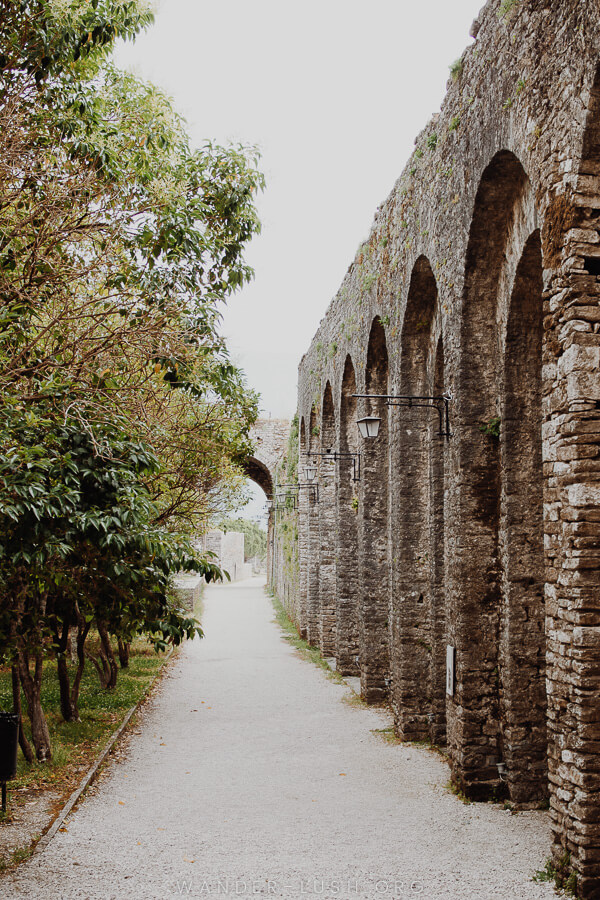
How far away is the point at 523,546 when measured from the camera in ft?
23.6

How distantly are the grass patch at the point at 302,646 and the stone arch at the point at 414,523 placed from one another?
444cm

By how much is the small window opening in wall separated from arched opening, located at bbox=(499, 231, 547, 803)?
A: 5.40 ft

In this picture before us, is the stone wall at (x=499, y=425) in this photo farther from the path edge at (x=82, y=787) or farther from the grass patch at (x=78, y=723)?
the grass patch at (x=78, y=723)

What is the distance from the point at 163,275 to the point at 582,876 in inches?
256

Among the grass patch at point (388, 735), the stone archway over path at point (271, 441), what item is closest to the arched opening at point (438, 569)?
the grass patch at point (388, 735)

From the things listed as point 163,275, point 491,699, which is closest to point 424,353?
point 163,275

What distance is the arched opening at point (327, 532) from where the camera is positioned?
56.1 feet

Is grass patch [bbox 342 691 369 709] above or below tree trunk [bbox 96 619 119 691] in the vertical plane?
below

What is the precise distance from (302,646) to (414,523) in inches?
400

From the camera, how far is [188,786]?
26.2 ft

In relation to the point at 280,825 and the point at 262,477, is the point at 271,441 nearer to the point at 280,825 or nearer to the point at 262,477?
the point at 262,477

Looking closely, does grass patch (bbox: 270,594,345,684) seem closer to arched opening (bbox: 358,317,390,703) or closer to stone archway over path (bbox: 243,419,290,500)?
arched opening (bbox: 358,317,390,703)

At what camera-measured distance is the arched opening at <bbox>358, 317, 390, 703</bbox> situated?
40.0 ft

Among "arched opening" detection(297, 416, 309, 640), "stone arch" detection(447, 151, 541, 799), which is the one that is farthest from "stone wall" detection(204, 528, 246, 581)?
"stone arch" detection(447, 151, 541, 799)
